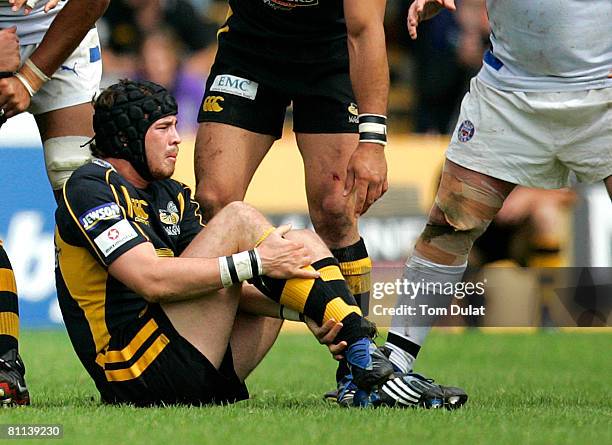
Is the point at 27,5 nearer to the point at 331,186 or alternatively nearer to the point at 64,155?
the point at 64,155

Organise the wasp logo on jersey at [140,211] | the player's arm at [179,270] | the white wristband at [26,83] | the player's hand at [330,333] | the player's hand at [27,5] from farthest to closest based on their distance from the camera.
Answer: the white wristband at [26,83] → the player's hand at [27,5] → the wasp logo on jersey at [140,211] → the player's hand at [330,333] → the player's arm at [179,270]

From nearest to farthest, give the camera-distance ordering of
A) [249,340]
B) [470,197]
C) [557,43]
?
[249,340] < [557,43] < [470,197]

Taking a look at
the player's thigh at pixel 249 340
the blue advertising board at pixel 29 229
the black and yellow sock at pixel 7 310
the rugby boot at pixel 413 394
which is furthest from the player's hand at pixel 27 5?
the blue advertising board at pixel 29 229

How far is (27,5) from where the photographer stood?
6148 mm

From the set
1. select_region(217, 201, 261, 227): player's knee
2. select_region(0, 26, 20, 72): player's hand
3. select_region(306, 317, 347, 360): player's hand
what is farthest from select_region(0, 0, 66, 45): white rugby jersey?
select_region(306, 317, 347, 360): player's hand

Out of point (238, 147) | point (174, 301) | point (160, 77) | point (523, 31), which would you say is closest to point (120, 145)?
point (174, 301)

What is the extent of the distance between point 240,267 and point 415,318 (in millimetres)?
1110

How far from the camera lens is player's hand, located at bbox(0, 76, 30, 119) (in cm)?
596

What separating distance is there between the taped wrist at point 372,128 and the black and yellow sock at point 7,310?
166cm

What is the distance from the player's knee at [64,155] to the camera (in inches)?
247

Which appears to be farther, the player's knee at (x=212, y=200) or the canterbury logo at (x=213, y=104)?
the canterbury logo at (x=213, y=104)

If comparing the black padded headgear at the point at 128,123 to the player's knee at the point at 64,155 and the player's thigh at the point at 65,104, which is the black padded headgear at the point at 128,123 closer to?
the player's knee at the point at 64,155

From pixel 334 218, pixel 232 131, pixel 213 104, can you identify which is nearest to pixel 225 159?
pixel 232 131

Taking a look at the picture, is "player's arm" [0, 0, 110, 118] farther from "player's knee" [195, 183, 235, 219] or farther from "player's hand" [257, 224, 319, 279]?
"player's hand" [257, 224, 319, 279]
